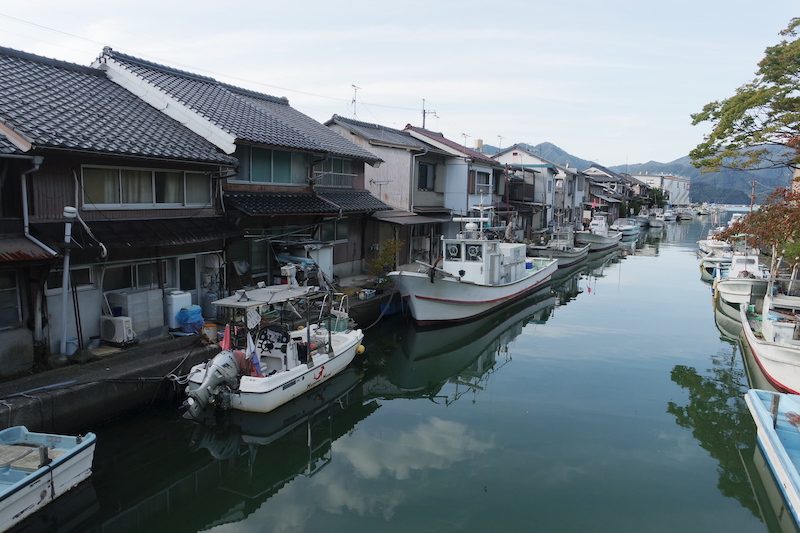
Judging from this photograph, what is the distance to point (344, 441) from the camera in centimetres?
1106

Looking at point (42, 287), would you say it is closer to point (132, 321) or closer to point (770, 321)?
point (132, 321)

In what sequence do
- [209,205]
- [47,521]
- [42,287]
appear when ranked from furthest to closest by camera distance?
[209,205], [42,287], [47,521]

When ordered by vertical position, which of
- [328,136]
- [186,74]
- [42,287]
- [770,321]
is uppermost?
[186,74]

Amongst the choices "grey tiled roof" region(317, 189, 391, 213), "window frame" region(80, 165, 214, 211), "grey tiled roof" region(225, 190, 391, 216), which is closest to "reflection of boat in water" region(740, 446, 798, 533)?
"grey tiled roof" region(225, 190, 391, 216)

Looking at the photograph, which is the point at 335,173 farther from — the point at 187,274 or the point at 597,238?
the point at 597,238

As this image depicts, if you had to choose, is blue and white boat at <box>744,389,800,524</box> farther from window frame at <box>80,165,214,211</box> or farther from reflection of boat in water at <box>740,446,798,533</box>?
window frame at <box>80,165,214,211</box>

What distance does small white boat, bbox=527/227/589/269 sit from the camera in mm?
35562

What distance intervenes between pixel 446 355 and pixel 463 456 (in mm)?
7246

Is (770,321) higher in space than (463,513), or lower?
higher

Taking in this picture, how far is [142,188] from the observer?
41.2 ft

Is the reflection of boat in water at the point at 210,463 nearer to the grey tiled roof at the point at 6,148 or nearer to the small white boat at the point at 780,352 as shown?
the grey tiled roof at the point at 6,148

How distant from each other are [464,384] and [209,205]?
8430mm

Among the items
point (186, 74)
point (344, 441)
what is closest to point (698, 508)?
point (344, 441)

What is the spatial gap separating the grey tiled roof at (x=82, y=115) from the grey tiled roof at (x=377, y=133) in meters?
11.0
